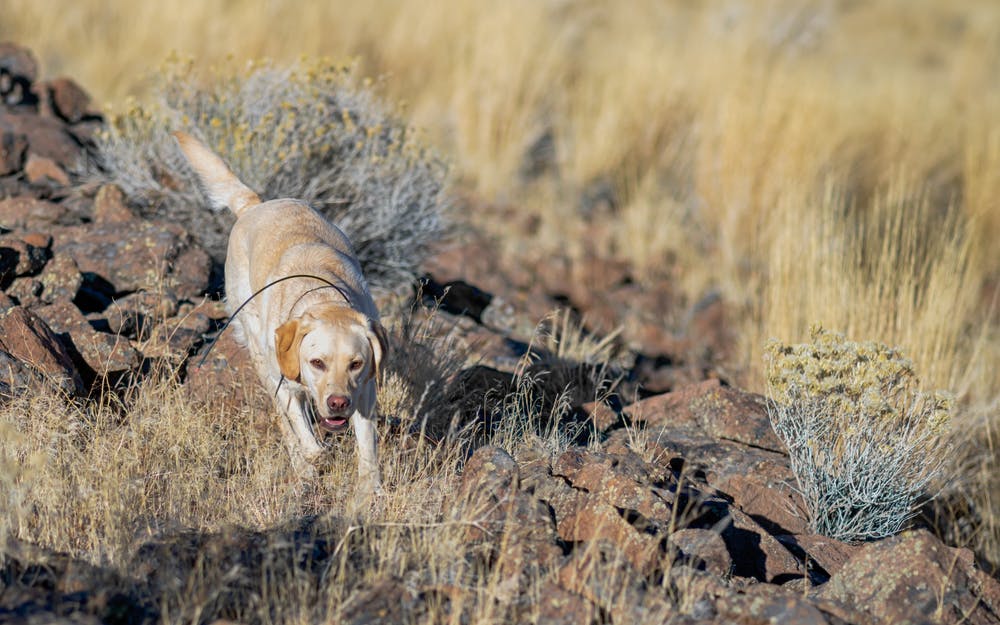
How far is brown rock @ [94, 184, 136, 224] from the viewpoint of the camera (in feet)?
19.9

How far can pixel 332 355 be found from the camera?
3.92 meters

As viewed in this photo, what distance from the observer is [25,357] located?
440cm

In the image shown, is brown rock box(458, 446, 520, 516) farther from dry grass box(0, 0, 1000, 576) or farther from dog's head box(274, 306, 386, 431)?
dry grass box(0, 0, 1000, 576)

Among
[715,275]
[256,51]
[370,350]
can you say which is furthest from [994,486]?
[256,51]

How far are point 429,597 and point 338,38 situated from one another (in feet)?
27.8

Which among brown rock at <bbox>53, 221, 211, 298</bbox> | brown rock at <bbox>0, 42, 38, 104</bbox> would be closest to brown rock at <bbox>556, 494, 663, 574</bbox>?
brown rock at <bbox>53, 221, 211, 298</bbox>

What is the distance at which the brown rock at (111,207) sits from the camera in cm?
605

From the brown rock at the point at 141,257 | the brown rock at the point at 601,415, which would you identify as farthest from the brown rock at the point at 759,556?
the brown rock at the point at 141,257

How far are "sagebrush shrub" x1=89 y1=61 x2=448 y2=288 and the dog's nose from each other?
8.35ft

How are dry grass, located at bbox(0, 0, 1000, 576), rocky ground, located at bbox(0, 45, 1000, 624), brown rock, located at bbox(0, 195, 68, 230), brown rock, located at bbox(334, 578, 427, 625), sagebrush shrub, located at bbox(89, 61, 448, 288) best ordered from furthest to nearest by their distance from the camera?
1. dry grass, located at bbox(0, 0, 1000, 576)
2. sagebrush shrub, located at bbox(89, 61, 448, 288)
3. brown rock, located at bbox(0, 195, 68, 230)
4. rocky ground, located at bbox(0, 45, 1000, 624)
5. brown rock, located at bbox(334, 578, 427, 625)

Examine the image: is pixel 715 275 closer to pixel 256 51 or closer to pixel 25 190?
pixel 256 51

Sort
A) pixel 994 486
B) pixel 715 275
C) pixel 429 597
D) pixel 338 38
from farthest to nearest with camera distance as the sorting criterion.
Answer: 1. pixel 338 38
2. pixel 715 275
3. pixel 994 486
4. pixel 429 597

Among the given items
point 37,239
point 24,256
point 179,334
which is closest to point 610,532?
point 179,334

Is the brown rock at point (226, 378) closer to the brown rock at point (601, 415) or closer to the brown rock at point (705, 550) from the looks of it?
the brown rock at point (601, 415)
